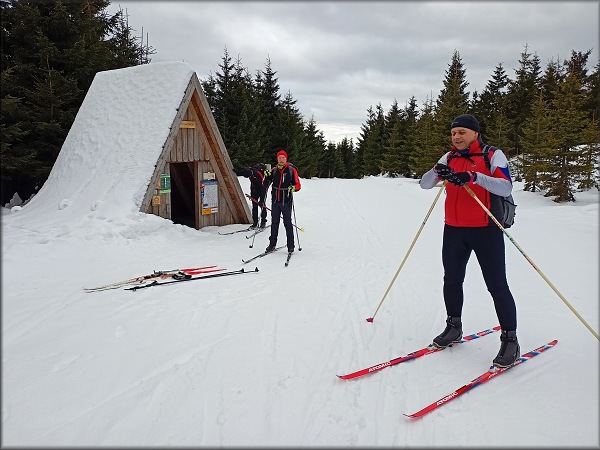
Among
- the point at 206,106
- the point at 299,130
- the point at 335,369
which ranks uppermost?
the point at 299,130

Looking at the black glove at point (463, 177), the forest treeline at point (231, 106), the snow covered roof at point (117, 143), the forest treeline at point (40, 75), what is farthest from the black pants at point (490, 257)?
the forest treeline at point (40, 75)

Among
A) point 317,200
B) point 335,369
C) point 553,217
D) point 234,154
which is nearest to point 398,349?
point 335,369

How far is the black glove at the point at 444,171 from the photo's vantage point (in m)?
3.64

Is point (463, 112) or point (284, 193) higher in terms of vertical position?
point (463, 112)

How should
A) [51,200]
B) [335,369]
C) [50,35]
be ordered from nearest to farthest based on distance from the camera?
[335,369] → [51,200] → [50,35]

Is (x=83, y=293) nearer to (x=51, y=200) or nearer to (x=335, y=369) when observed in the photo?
(x=335, y=369)

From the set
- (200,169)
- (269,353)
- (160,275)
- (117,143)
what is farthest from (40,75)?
(269,353)

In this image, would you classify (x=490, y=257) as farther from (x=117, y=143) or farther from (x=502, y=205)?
(x=117, y=143)

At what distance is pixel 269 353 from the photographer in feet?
12.9

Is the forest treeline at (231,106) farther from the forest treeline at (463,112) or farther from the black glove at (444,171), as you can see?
the black glove at (444,171)

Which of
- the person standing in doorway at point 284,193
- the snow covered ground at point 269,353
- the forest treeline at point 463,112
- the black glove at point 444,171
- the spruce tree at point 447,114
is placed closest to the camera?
the snow covered ground at point 269,353

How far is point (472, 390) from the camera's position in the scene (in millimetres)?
3289

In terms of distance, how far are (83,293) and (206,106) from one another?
20.7 ft

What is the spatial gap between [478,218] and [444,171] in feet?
1.83
